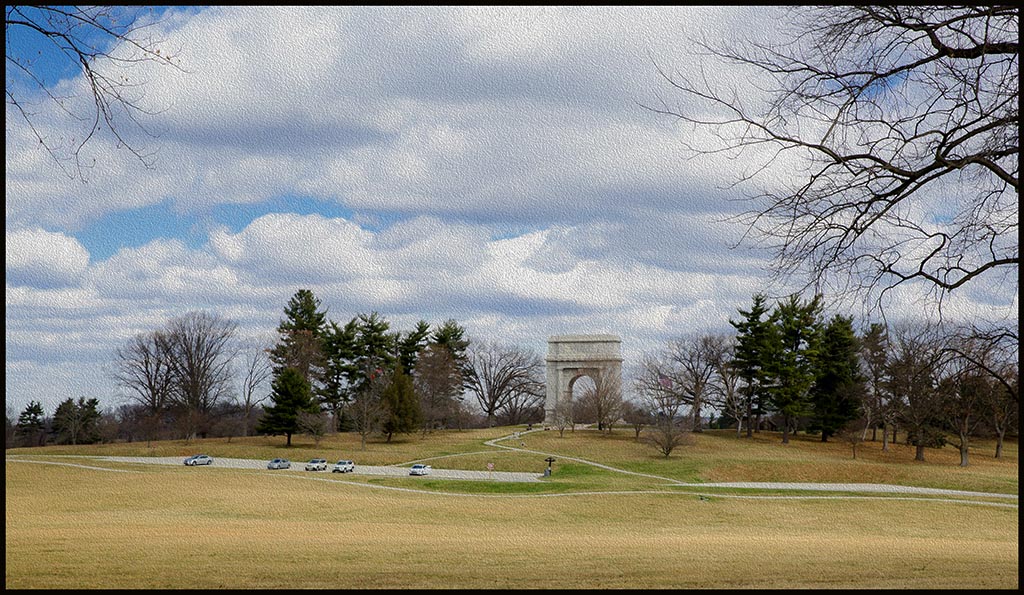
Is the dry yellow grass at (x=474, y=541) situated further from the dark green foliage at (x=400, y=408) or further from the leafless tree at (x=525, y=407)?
the leafless tree at (x=525, y=407)

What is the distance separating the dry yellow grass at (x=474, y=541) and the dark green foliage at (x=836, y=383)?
86.9 ft

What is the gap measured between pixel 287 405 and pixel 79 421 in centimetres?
2024

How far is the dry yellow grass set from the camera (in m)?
10.9

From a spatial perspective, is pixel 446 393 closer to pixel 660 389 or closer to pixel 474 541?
pixel 660 389

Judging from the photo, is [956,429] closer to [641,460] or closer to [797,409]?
[797,409]

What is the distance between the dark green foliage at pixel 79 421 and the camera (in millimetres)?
69125

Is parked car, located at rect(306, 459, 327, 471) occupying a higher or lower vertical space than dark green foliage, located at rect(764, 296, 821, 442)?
lower

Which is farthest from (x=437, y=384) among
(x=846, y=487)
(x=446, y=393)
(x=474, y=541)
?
(x=474, y=541)

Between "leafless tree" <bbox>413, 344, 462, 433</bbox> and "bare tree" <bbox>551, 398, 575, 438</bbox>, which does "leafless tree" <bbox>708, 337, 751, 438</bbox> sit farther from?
"leafless tree" <bbox>413, 344, 462, 433</bbox>

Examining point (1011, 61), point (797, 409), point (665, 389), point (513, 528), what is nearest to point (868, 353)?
point (797, 409)

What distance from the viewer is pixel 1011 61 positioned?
9.37m

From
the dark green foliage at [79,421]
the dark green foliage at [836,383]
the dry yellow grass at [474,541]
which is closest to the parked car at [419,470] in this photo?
the dry yellow grass at [474,541]

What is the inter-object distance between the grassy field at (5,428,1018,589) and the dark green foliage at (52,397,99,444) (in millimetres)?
8533

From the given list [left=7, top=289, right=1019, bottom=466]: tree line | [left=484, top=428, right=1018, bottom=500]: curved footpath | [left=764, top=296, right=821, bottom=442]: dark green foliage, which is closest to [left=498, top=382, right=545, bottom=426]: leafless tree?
[left=7, top=289, right=1019, bottom=466]: tree line
